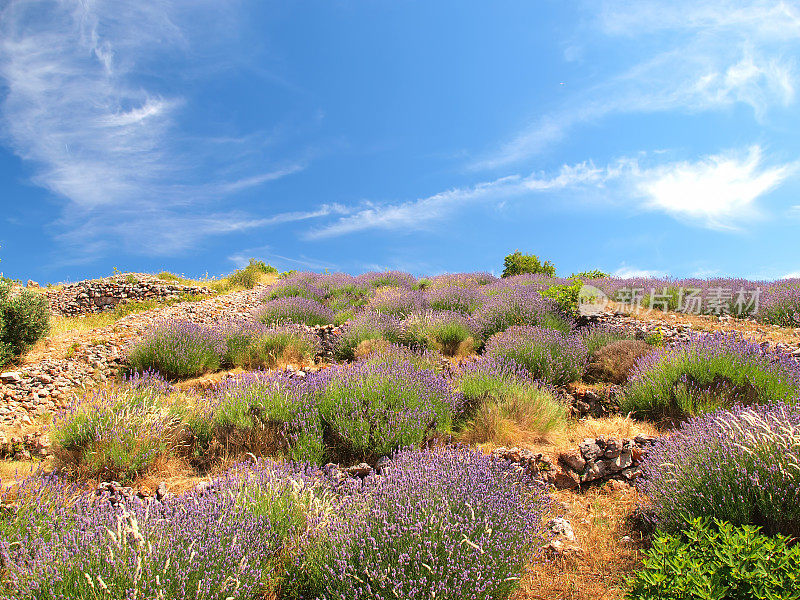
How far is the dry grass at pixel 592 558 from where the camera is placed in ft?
10.6

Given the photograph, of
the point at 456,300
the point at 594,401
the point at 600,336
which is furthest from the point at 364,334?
the point at 600,336

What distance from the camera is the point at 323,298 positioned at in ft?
44.9

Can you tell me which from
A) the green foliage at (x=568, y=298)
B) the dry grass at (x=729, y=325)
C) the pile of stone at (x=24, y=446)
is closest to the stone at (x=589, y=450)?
the green foliage at (x=568, y=298)

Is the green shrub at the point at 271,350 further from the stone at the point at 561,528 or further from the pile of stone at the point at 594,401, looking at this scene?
the stone at the point at 561,528

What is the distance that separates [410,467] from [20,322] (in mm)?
9826

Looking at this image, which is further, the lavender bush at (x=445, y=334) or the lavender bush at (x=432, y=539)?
the lavender bush at (x=445, y=334)

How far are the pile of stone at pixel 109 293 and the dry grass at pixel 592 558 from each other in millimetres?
15349

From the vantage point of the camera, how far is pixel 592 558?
3.60m

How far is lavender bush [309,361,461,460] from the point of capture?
4.86 m

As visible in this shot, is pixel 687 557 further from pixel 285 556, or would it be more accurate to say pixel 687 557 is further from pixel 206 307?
pixel 206 307

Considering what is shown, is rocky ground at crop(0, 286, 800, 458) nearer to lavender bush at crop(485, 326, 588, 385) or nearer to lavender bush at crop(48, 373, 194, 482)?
lavender bush at crop(485, 326, 588, 385)

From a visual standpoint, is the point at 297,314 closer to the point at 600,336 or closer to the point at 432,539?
the point at 600,336

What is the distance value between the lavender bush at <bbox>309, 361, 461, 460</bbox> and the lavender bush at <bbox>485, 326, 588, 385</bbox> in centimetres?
181

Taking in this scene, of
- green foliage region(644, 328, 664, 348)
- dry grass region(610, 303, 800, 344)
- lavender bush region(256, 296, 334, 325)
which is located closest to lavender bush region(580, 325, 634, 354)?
green foliage region(644, 328, 664, 348)
